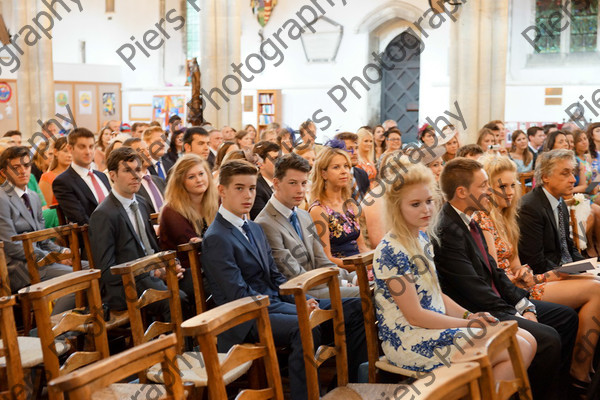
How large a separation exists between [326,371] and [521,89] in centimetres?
1091

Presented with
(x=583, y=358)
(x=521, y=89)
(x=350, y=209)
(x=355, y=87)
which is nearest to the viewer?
(x=583, y=358)

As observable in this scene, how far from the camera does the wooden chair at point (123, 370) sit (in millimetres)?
1717

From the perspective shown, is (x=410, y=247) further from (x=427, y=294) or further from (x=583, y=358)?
(x=583, y=358)

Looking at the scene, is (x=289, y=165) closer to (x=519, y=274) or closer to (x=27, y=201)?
(x=519, y=274)

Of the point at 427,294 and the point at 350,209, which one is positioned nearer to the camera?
the point at 427,294

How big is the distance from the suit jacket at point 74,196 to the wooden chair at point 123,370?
368cm

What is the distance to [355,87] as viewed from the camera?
16.0m

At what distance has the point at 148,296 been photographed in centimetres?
321

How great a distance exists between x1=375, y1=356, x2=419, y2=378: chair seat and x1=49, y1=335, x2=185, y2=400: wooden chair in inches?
44.8

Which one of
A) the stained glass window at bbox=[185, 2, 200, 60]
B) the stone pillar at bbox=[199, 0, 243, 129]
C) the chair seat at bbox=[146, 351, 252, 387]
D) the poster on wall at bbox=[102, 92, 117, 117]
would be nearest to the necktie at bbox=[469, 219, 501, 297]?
the chair seat at bbox=[146, 351, 252, 387]

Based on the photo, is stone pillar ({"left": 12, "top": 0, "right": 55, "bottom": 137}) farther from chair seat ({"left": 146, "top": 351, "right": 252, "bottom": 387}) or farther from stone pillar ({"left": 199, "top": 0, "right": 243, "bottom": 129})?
Result: chair seat ({"left": 146, "top": 351, "right": 252, "bottom": 387})

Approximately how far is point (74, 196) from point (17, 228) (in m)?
0.69

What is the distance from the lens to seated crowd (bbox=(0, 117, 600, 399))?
3047mm

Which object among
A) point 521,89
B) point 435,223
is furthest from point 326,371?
point 521,89
